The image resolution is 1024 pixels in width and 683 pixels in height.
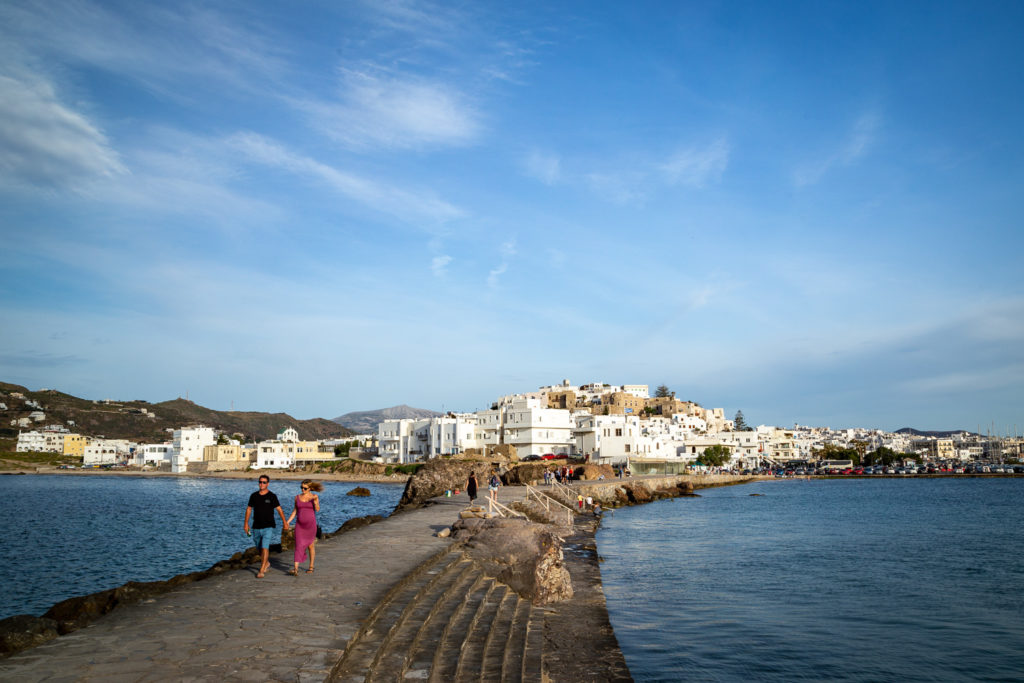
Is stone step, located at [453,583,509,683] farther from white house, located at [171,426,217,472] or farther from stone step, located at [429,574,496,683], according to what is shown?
white house, located at [171,426,217,472]

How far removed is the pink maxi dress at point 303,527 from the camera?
430 inches

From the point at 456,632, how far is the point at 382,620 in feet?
4.17

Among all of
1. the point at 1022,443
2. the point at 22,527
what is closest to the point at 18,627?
the point at 22,527

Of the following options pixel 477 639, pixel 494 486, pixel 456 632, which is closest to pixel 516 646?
pixel 477 639

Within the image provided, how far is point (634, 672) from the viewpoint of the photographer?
11.2 m

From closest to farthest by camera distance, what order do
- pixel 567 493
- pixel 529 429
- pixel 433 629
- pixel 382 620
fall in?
1. pixel 382 620
2. pixel 433 629
3. pixel 567 493
4. pixel 529 429

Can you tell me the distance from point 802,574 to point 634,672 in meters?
12.9

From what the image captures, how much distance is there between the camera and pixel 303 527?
1112cm

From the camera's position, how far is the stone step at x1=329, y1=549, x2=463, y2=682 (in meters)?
7.26

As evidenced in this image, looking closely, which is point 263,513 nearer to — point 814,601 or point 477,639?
point 477,639

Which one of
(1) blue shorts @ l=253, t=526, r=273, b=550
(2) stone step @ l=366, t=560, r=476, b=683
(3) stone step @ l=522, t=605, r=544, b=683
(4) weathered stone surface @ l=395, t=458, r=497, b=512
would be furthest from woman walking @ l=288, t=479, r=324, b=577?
(4) weathered stone surface @ l=395, t=458, r=497, b=512

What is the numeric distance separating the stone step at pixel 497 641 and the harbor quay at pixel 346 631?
0.02 m

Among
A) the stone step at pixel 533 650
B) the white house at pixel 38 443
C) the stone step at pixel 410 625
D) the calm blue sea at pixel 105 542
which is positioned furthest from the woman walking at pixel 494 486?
the white house at pixel 38 443

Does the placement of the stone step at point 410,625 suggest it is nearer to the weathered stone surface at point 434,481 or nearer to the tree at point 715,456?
the weathered stone surface at point 434,481
